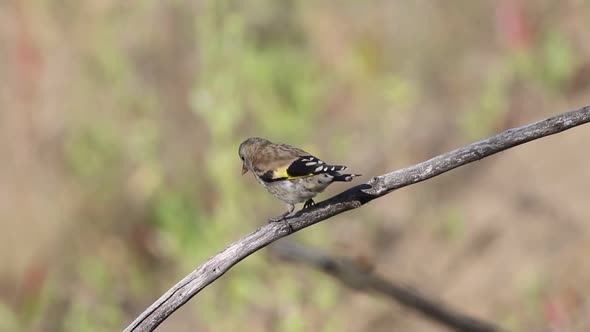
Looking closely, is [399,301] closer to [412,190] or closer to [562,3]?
[412,190]

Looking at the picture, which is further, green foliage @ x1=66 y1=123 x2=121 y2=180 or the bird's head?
green foliage @ x1=66 y1=123 x2=121 y2=180

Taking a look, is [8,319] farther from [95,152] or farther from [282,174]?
[282,174]

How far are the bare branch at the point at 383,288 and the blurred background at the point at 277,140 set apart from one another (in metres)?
0.65

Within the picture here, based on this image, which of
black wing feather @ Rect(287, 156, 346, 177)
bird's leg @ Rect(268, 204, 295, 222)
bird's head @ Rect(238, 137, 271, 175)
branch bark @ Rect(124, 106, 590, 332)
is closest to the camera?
branch bark @ Rect(124, 106, 590, 332)

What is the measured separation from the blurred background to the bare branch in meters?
0.65

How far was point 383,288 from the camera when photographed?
6.75m

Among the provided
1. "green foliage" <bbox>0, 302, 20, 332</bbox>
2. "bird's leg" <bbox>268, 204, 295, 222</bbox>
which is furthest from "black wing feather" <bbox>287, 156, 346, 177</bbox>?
"green foliage" <bbox>0, 302, 20, 332</bbox>

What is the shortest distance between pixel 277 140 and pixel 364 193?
14.9ft

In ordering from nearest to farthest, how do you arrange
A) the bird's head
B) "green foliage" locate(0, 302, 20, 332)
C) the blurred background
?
the bird's head, the blurred background, "green foliage" locate(0, 302, 20, 332)

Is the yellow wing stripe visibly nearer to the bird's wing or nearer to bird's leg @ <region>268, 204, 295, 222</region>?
the bird's wing

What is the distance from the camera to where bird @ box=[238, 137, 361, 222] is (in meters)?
4.14

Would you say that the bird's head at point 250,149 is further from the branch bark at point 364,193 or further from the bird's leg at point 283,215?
the branch bark at point 364,193

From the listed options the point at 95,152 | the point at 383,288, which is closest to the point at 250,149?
the point at 383,288

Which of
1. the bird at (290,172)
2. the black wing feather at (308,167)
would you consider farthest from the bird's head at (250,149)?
the black wing feather at (308,167)
